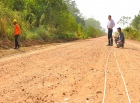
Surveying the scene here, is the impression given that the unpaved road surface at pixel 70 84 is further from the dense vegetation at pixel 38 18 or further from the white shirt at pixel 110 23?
the dense vegetation at pixel 38 18

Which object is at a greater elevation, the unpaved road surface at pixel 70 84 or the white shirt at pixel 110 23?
the white shirt at pixel 110 23

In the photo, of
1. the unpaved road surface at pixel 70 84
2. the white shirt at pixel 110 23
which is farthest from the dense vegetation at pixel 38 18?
the unpaved road surface at pixel 70 84

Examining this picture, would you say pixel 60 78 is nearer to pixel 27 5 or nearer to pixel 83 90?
pixel 83 90

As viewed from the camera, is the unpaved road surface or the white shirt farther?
the white shirt

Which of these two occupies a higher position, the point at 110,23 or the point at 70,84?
the point at 110,23

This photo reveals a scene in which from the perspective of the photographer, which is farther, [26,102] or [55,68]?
[55,68]

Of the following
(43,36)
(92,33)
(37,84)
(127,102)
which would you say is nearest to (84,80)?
(37,84)

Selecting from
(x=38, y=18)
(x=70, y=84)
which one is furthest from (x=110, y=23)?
(x=38, y=18)

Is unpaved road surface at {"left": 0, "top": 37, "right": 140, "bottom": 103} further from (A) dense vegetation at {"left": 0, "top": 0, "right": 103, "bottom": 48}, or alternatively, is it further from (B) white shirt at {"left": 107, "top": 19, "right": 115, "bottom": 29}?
(A) dense vegetation at {"left": 0, "top": 0, "right": 103, "bottom": 48}

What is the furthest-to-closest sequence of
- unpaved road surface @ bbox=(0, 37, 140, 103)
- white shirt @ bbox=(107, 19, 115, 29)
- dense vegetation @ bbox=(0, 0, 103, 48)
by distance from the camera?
1. dense vegetation @ bbox=(0, 0, 103, 48)
2. white shirt @ bbox=(107, 19, 115, 29)
3. unpaved road surface @ bbox=(0, 37, 140, 103)

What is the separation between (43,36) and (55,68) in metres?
17.2

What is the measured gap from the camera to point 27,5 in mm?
25156

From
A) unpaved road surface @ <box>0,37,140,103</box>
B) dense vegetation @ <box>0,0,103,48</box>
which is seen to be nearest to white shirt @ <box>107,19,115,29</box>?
dense vegetation @ <box>0,0,103,48</box>

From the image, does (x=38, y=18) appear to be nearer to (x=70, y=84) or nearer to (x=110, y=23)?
(x=110, y=23)
